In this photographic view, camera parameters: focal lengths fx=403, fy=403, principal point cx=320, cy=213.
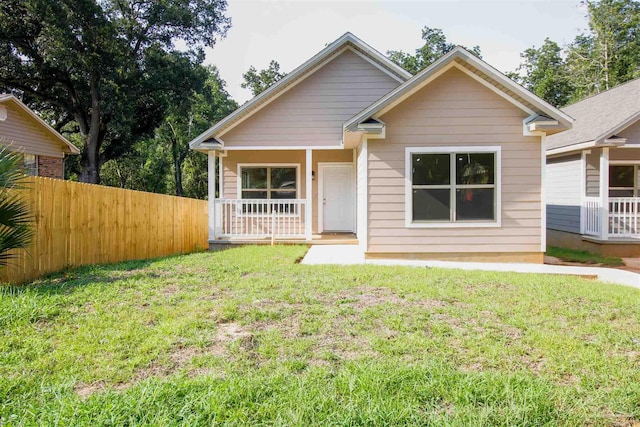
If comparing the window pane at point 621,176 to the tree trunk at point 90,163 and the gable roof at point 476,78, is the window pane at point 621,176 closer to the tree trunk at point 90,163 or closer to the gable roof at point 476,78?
the gable roof at point 476,78

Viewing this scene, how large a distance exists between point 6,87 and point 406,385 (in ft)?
88.1

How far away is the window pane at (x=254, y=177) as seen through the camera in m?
12.9

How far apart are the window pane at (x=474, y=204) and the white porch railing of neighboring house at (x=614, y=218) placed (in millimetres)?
4503

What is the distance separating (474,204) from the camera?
28.6 ft

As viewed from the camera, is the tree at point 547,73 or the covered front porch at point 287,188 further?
the tree at point 547,73

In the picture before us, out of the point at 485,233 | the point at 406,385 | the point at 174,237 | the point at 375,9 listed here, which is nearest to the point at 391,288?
the point at 406,385

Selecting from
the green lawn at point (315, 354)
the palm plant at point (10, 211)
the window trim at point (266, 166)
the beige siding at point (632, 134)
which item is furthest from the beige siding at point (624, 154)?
the palm plant at point (10, 211)

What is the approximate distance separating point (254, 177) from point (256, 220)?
4.58 ft

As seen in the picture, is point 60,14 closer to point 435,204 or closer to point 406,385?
point 435,204

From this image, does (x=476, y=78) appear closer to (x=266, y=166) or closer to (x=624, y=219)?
(x=624, y=219)

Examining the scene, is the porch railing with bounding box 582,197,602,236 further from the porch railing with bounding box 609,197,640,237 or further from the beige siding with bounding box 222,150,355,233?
the beige siding with bounding box 222,150,355,233

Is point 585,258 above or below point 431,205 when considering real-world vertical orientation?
below

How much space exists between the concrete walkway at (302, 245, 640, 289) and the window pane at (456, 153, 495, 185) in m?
1.78

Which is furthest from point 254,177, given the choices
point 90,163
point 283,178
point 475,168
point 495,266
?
point 90,163
